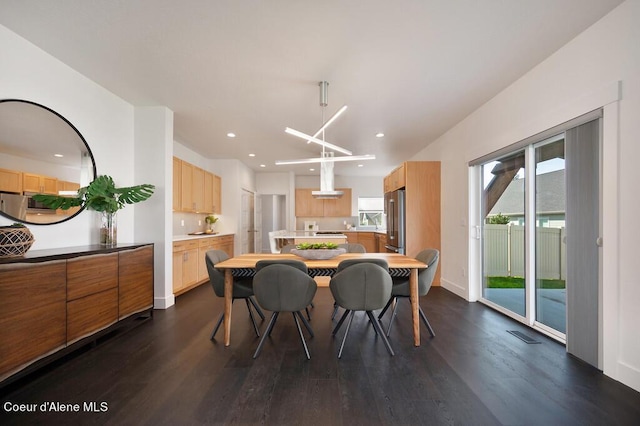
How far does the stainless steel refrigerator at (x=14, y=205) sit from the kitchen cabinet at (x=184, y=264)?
5.92 ft

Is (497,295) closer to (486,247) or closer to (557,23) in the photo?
(486,247)

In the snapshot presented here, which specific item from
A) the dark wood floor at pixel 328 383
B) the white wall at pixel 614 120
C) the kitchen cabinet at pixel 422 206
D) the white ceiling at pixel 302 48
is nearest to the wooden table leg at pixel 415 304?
the dark wood floor at pixel 328 383

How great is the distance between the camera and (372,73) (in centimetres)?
269

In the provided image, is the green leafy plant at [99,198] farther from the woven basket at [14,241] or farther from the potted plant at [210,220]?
the potted plant at [210,220]

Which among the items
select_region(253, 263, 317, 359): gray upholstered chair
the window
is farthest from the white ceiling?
the window

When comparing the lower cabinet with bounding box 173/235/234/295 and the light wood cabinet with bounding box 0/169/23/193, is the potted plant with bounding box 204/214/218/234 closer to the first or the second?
the lower cabinet with bounding box 173/235/234/295

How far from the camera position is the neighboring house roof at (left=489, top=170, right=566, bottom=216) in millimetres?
2582

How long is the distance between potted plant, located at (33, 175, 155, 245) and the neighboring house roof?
4.27 meters

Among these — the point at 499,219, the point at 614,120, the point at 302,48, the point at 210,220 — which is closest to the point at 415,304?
the point at 499,219

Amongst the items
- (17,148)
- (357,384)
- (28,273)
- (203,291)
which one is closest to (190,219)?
(203,291)

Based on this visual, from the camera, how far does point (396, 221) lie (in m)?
4.99

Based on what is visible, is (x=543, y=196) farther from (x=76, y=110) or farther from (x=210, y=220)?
(x=210, y=220)

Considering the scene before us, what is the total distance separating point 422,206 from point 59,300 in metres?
4.70

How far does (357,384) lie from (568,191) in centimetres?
238
